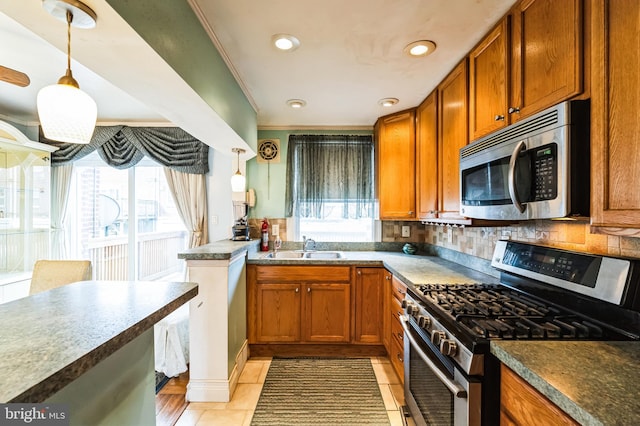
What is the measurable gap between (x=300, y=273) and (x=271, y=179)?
4.14ft

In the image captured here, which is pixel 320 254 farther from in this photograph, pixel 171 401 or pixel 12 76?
pixel 12 76

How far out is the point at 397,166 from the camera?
2.87 metres

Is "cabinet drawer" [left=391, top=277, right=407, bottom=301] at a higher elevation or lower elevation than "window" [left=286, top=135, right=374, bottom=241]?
lower

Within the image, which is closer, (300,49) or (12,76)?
(12,76)

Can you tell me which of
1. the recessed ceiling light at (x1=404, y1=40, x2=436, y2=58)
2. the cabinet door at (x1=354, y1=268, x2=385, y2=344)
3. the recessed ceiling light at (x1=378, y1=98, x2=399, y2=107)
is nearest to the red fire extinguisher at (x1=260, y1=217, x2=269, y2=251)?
the cabinet door at (x1=354, y1=268, x2=385, y2=344)

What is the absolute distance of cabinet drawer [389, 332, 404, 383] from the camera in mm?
2168

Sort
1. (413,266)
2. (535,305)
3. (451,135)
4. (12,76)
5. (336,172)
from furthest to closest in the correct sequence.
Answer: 1. (336,172)
2. (413,266)
3. (451,135)
4. (12,76)
5. (535,305)

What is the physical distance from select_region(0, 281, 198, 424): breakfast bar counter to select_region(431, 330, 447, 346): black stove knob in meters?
1.06

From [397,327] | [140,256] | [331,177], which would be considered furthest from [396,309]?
[140,256]

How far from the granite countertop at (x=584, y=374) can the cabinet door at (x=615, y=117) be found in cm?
39

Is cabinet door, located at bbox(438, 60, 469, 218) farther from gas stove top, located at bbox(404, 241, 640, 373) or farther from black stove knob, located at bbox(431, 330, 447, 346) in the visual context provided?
black stove knob, located at bbox(431, 330, 447, 346)

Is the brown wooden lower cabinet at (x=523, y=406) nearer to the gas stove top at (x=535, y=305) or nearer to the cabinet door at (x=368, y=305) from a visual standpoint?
the gas stove top at (x=535, y=305)

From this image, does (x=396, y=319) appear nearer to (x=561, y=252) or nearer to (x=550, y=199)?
(x=561, y=252)

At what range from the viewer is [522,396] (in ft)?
2.89
